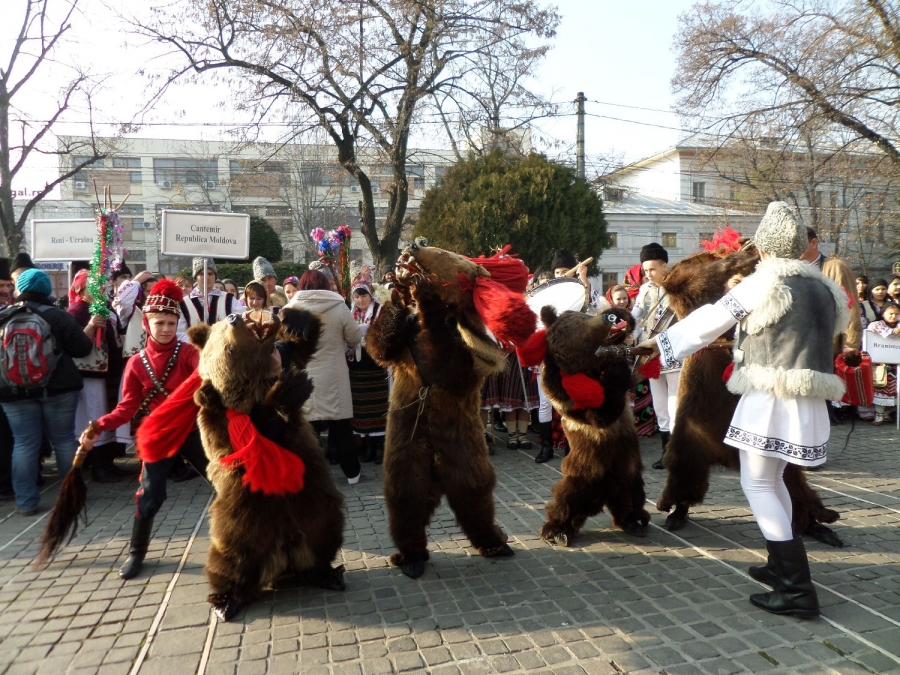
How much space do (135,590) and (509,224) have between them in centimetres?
1291

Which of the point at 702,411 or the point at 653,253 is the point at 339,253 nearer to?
the point at 653,253

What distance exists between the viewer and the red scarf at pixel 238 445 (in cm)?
331

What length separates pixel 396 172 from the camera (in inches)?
618

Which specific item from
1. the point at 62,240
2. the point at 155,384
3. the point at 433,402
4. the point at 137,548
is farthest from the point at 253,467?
the point at 62,240

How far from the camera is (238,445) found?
3.36m

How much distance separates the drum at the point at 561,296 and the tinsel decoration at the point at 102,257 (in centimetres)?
429

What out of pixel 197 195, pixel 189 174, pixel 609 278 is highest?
pixel 189 174

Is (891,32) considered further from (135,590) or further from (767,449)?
(135,590)

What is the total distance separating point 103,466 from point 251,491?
4112 mm

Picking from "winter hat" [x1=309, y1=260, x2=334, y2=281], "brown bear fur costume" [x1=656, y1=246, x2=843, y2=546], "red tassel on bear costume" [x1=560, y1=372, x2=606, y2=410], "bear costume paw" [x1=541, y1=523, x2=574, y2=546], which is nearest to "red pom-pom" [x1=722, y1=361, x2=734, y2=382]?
"brown bear fur costume" [x1=656, y1=246, x2=843, y2=546]

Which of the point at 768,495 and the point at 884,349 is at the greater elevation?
the point at 884,349

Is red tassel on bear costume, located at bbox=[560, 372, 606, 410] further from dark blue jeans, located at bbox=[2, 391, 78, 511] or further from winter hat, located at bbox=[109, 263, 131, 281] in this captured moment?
winter hat, located at bbox=[109, 263, 131, 281]

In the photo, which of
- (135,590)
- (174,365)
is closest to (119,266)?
(174,365)

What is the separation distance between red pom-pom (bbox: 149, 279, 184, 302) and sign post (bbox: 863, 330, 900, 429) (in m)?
8.58
